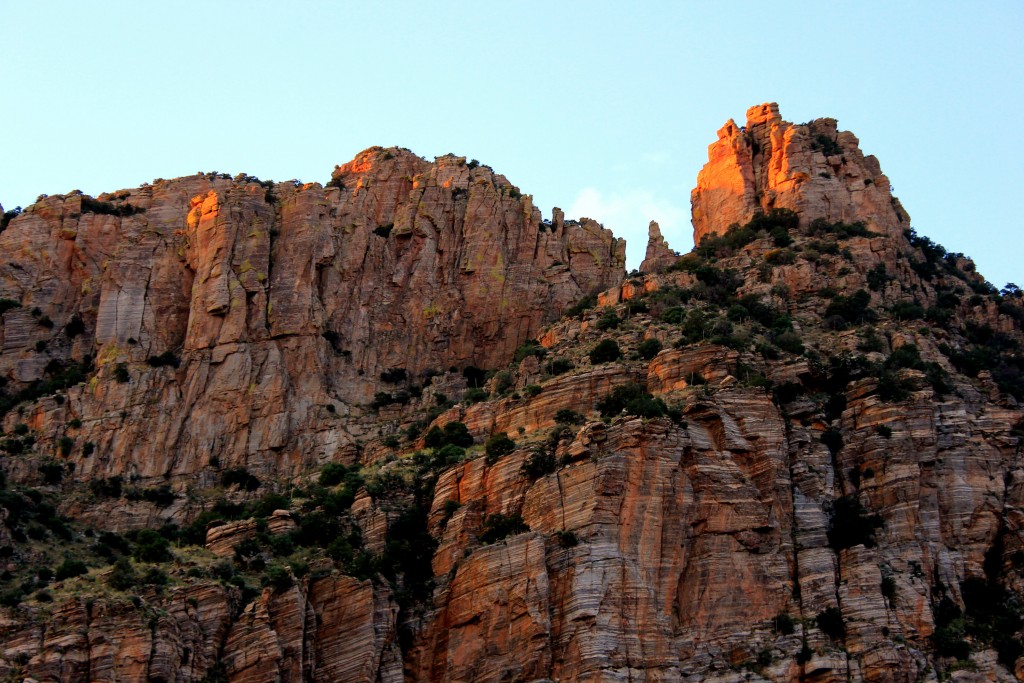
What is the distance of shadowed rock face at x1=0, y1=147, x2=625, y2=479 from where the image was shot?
99.2 metres

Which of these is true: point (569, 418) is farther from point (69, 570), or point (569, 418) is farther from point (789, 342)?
point (69, 570)

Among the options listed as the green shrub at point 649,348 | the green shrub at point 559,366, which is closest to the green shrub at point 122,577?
the green shrub at point 559,366

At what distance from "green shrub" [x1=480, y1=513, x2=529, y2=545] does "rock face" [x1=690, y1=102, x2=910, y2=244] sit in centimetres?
3674

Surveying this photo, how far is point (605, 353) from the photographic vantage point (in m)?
95.3

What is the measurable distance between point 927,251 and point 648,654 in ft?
153

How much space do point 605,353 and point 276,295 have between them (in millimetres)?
20569

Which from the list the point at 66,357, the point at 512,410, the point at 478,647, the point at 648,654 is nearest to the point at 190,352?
the point at 66,357

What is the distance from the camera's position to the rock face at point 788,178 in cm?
11319

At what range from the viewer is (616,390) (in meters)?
90.7

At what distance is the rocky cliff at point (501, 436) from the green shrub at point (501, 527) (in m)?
0.18

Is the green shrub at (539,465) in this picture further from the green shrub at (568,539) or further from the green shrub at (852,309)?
the green shrub at (852,309)

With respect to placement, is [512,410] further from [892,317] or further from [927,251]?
[927,251]

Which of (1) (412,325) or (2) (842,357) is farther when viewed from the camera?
(1) (412,325)

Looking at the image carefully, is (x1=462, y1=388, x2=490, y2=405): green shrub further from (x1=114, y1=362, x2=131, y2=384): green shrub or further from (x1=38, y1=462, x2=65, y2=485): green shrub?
(x1=38, y1=462, x2=65, y2=485): green shrub
